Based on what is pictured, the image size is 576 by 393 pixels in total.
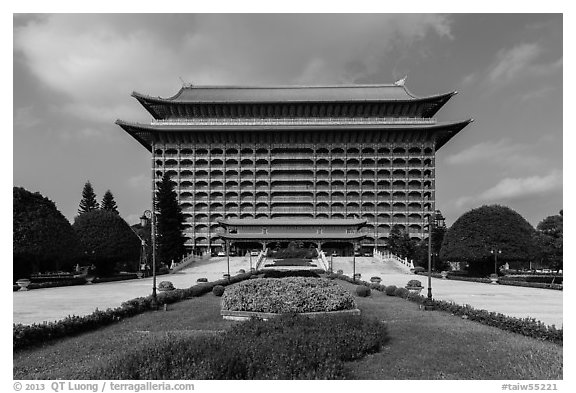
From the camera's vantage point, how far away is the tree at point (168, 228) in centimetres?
5556

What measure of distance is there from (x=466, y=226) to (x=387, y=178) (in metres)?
42.9

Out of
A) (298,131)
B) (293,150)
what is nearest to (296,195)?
(293,150)

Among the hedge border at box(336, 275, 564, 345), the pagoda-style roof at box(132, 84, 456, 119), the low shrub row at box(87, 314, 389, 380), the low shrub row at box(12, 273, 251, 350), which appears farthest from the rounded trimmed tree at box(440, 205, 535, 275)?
the pagoda-style roof at box(132, 84, 456, 119)

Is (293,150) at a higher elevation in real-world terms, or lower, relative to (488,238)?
higher

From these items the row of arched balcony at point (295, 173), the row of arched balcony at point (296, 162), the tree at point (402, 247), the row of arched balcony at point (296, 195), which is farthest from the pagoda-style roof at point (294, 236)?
the row of arched balcony at point (296, 162)

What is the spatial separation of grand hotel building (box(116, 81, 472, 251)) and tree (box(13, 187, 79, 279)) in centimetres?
4972

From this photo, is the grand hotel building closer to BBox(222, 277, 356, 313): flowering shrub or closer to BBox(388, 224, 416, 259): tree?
BBox(388, 224, 416, 259): tree

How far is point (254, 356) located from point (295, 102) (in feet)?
278

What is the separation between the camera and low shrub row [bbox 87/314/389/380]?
24.2 feet

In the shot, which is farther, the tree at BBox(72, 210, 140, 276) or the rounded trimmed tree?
the rounded trimmed tree

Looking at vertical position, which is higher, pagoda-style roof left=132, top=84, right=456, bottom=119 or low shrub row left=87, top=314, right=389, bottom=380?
pagoda-style roof left=132, top=84, right=456, bottom=119

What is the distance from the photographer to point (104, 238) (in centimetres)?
4388

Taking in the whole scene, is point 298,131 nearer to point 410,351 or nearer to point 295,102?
point 295,102
